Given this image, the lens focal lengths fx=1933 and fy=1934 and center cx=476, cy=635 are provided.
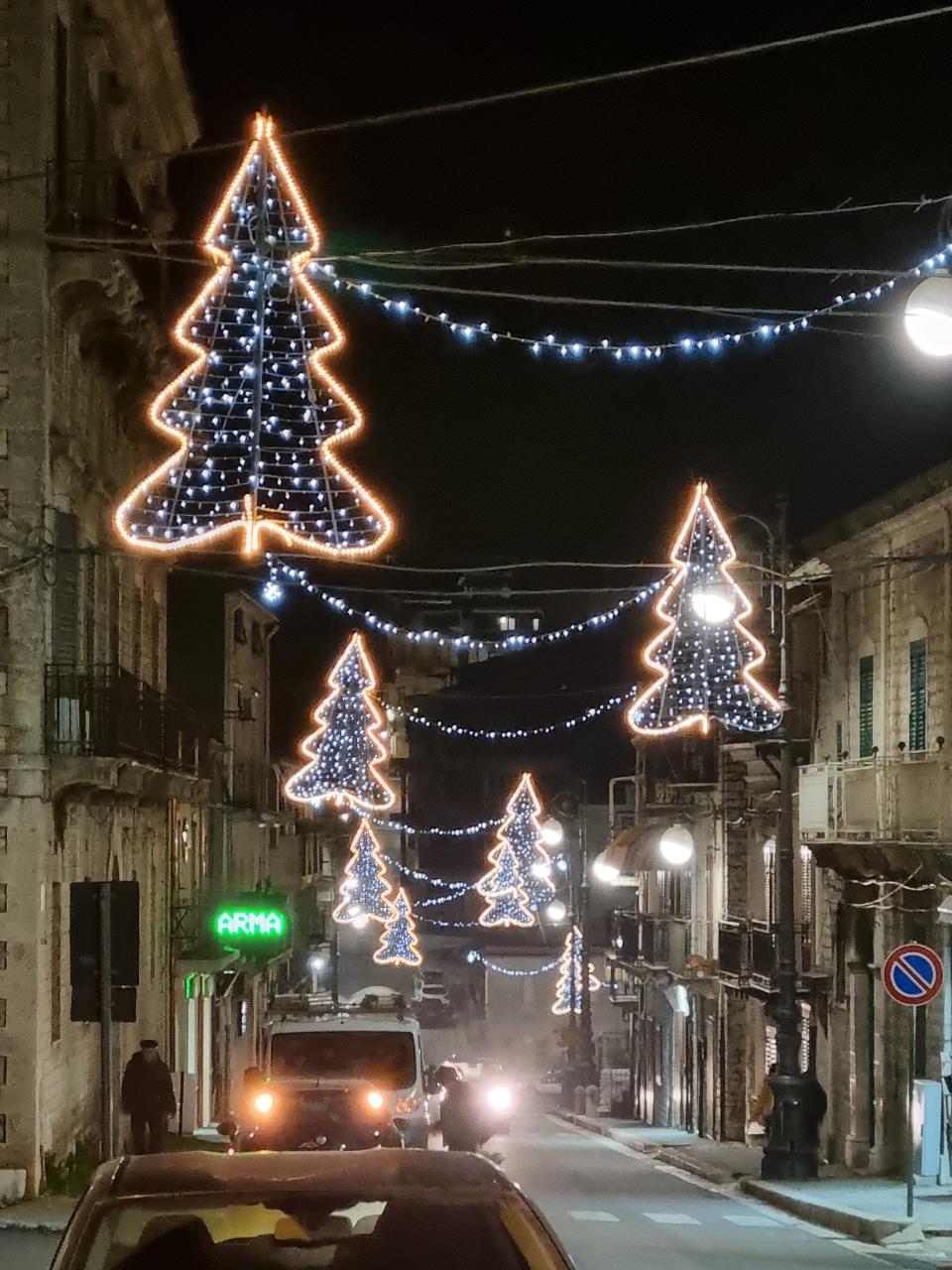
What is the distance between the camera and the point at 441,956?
3174 inches

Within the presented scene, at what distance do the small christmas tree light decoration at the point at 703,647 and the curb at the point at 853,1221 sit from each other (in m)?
6.19

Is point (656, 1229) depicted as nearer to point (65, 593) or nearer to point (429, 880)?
point (65, 593)

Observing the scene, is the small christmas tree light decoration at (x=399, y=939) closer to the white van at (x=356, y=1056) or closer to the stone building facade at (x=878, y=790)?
the stone building facade at (x=878, y=790)

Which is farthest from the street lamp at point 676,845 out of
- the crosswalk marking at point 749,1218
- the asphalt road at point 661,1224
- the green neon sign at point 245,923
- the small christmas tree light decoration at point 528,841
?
the small christmas tree light decoration at point 528,841

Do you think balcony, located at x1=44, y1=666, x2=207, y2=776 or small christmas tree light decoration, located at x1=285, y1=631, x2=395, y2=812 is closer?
balcony, located at x1=44, y1=666, x2=207, y2=776

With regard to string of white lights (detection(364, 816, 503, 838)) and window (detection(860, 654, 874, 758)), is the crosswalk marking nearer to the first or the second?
window (detection(860, 654, 874, 758))

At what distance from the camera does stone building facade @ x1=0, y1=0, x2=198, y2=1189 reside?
1998 cm

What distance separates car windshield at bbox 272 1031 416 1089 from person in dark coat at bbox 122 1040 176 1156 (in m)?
3.04

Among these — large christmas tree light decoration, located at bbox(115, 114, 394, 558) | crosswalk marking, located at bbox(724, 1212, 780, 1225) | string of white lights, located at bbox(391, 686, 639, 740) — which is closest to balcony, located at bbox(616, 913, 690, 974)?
string of white lights, located at bbox(391, 686, 639, 740)

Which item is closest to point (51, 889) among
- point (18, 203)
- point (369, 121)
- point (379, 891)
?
point (18, 203)

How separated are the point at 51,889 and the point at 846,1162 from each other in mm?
14092

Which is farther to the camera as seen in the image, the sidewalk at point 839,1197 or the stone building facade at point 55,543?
the stone building facade at point 55,543

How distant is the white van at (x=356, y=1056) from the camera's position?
764 inches

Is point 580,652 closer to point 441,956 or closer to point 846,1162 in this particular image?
point 441,956
